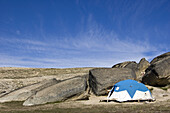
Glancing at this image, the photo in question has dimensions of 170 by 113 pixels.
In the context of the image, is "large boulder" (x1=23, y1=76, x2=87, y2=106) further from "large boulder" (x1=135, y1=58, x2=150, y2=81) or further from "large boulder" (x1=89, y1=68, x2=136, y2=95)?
"large boulder" (x1=135, y1=58, x2=150, y2=81)

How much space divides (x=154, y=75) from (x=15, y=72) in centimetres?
3349

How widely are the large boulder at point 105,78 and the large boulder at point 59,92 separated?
85.8 inches

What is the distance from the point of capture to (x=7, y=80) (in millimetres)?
34719

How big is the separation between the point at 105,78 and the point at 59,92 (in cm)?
686

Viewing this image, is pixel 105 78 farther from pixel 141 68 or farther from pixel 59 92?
pixel 141 68

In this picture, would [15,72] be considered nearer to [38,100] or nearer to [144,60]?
[38,100]

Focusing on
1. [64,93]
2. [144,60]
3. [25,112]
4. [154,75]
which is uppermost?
[144,60]

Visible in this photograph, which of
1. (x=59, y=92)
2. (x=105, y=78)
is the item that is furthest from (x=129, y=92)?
(x=59, y=92)

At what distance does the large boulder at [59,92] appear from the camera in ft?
61.4

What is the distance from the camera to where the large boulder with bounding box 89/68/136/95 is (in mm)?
22406

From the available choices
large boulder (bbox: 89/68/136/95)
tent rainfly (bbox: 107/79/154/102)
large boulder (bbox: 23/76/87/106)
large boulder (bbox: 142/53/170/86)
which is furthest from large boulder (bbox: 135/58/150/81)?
large boulder (bbox: 23/76/87/106)

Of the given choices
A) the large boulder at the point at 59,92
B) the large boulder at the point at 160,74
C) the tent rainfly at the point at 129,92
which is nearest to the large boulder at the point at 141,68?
the large boulder at the point at 160,74

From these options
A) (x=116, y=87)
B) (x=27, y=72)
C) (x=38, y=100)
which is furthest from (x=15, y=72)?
(x=116, y=87)

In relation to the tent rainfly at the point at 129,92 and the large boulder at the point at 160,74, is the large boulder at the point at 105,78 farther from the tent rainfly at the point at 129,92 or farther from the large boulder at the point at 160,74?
the large boulder at the point at 160,74
